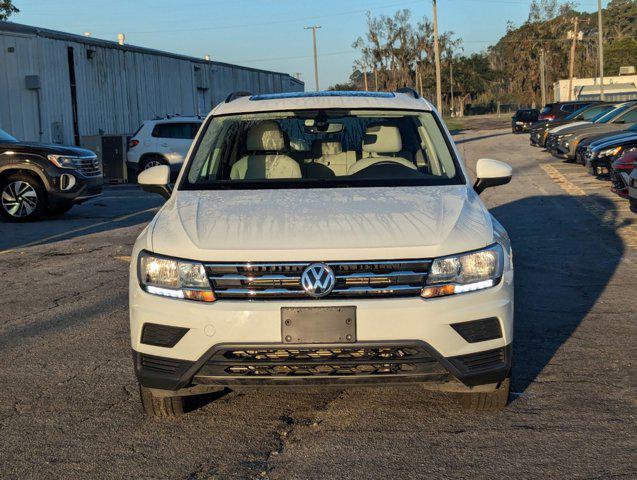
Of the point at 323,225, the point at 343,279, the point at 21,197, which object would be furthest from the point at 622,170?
the point at 343,279

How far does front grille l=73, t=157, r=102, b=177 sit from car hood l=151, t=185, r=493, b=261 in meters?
10.3

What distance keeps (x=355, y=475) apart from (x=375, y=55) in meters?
94.9

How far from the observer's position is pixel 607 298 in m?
7.48

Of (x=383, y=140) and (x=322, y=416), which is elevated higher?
(x=383, y=140)

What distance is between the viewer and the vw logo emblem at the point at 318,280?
12.7 feet

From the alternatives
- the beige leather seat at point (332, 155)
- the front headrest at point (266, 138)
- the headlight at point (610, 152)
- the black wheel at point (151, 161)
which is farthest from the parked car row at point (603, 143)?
the black wheel at point (151, 161)

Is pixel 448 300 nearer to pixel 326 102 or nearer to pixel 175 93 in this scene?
pixel 326 102

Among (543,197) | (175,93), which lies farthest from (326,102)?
(175,93)

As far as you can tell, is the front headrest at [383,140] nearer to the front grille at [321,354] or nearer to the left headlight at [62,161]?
the front grille at [321,354]

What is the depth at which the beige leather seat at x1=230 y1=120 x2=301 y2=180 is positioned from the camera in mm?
5523

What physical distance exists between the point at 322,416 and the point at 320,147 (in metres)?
2.07

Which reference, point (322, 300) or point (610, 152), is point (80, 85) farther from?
point (322, 300)

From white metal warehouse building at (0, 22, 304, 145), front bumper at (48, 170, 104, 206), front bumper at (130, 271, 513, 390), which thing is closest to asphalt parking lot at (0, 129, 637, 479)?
front bumper at (130, 271, 513, 390)

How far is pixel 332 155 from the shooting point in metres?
5.88
